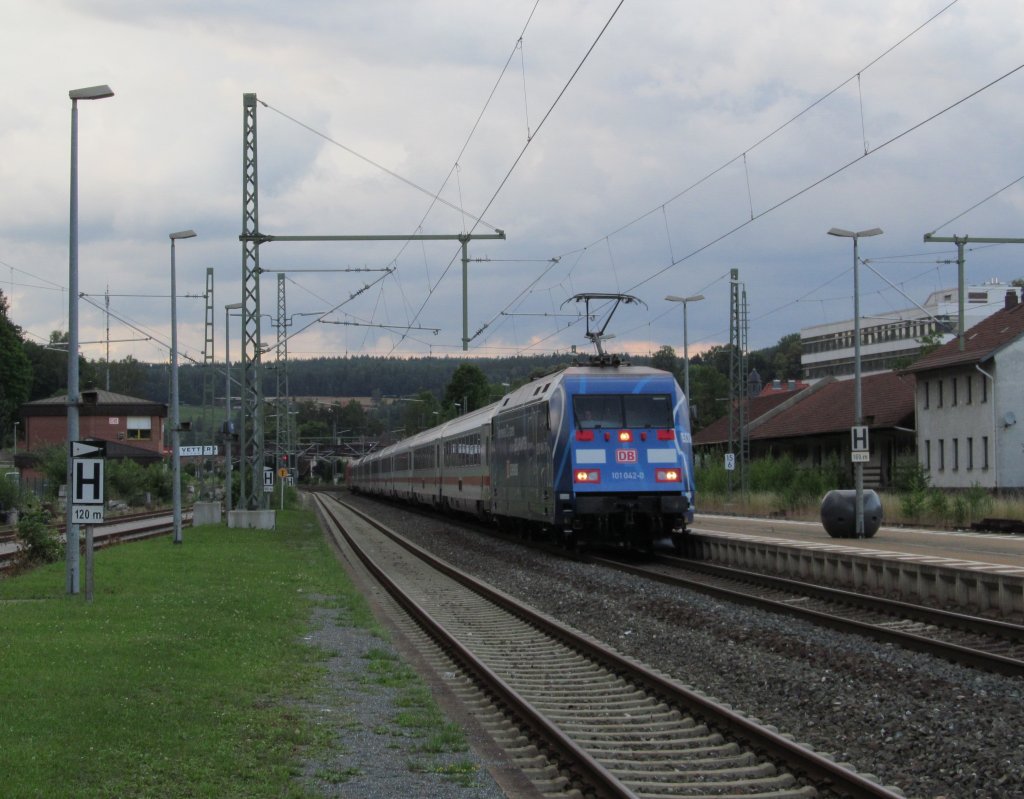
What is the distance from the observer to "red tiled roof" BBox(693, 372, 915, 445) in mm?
59156

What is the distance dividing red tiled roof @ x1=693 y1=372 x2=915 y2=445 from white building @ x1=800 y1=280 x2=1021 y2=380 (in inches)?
916

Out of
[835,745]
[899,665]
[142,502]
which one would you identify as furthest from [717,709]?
[142,502]

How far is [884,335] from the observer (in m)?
115

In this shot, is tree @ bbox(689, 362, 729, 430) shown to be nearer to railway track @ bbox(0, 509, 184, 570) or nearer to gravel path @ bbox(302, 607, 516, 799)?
railway track @ bbox(0, 509, 184, 570)

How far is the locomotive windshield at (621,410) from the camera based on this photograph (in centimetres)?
2488

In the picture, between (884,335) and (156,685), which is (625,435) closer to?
(156,685)

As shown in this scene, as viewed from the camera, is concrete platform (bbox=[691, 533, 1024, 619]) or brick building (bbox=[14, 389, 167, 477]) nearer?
concrete platform (bbox=[691, 533, 1024, 619])

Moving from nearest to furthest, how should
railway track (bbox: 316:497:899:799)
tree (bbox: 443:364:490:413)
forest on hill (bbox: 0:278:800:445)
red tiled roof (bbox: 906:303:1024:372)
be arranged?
railway track (bbox: 316:497:899:799) → red tiled roof (bbox: 906:303:1024:372) → forest on hill (bbox: 0:278:800:445) → tree (bbox: 443:364:490:413)

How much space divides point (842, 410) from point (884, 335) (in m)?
56.8

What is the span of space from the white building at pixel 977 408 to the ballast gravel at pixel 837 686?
32.1 metres

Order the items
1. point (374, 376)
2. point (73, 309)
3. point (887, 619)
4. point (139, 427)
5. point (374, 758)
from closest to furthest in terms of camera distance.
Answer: point (374, 758), point (887, 619), point (73, 309), point (139, 427), point (374, 376)

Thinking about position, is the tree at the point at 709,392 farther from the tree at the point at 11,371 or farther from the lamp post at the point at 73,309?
the lamp post at the point at 73,309

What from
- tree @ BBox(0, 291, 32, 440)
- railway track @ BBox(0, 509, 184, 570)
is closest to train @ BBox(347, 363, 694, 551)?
railway track @ BBox(0, 509, 184, 570)

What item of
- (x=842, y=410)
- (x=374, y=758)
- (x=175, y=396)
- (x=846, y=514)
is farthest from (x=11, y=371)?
(x=374, y=758)
